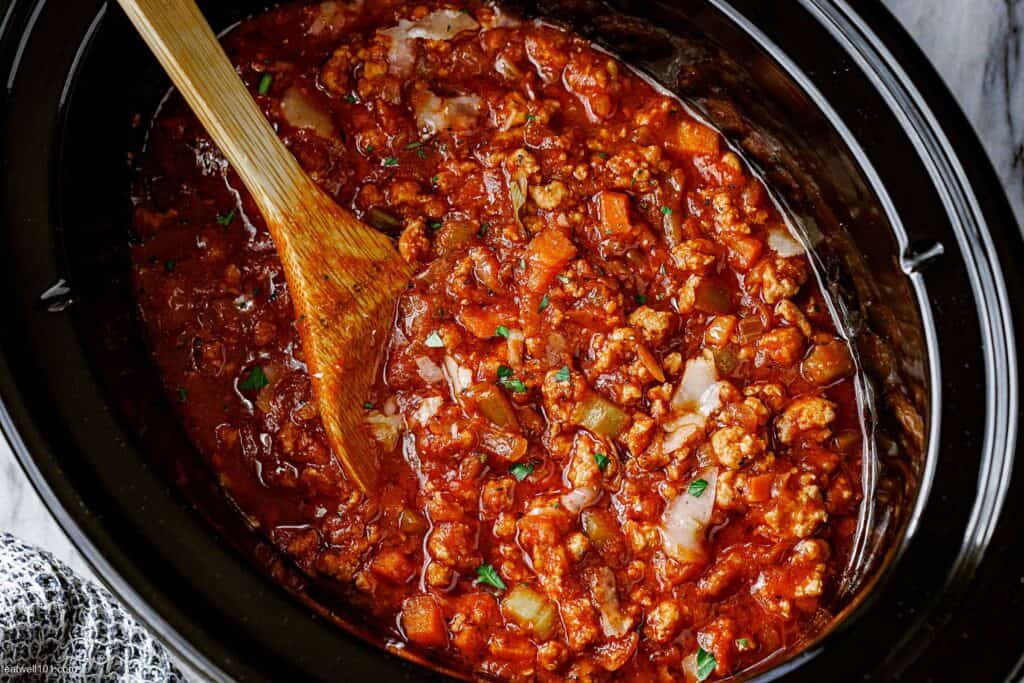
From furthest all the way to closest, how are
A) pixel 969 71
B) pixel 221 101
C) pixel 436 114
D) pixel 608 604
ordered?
pixel 969 71
pixel 436 114
pixel 608 604
pixel 221 101

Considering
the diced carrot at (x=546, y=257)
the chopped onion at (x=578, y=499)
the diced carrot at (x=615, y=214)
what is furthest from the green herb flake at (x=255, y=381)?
the diced carrot at (x=615, y=214)

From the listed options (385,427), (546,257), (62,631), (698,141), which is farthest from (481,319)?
(62,631)

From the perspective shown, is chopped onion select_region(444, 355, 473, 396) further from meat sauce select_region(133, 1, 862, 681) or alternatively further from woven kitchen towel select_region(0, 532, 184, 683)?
woven kitchen towel select_region(0, 532, 184, 683)

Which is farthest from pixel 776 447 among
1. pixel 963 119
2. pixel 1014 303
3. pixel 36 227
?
pixel 36 227

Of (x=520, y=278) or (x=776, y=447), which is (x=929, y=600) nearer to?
(x=776, y=447)

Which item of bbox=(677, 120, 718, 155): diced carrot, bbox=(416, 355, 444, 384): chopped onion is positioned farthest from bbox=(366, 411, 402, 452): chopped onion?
bbox=(677, 120, 718, 155): diced carrot

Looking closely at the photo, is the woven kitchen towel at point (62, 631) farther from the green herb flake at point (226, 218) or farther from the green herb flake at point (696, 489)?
the green herb flake at point (696, 489)

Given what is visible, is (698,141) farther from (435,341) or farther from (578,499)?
(578,499)
